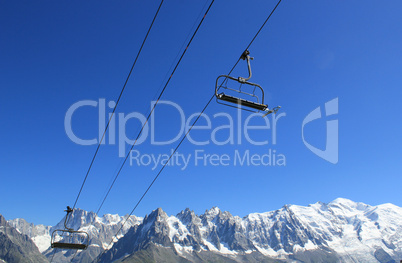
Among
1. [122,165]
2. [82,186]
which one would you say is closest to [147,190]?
[122,165]

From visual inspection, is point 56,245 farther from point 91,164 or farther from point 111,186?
point 91,164

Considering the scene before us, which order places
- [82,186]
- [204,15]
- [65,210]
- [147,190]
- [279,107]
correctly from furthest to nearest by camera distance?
[65,210] < [82,186] < [147,190] < [279,107] < [204,15]

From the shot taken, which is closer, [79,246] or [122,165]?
[122,165]

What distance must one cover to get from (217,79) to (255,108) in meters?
2.08

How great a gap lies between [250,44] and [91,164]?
1832 cm

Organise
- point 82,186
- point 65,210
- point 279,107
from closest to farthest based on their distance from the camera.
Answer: point 279,107, point 82,186, point 65,210

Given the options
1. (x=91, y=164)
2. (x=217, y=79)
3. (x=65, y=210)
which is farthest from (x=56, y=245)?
(x=217, y=79)

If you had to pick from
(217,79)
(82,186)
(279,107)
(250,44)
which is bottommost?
(279,107)

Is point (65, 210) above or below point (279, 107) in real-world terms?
above

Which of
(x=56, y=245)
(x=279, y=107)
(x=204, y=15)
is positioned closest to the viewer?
(x=204, y=15)

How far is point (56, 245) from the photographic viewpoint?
32.8 m

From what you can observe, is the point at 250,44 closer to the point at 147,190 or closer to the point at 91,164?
the point at 147,190

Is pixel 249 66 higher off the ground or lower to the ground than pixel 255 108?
higher

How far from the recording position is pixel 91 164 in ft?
85.6
